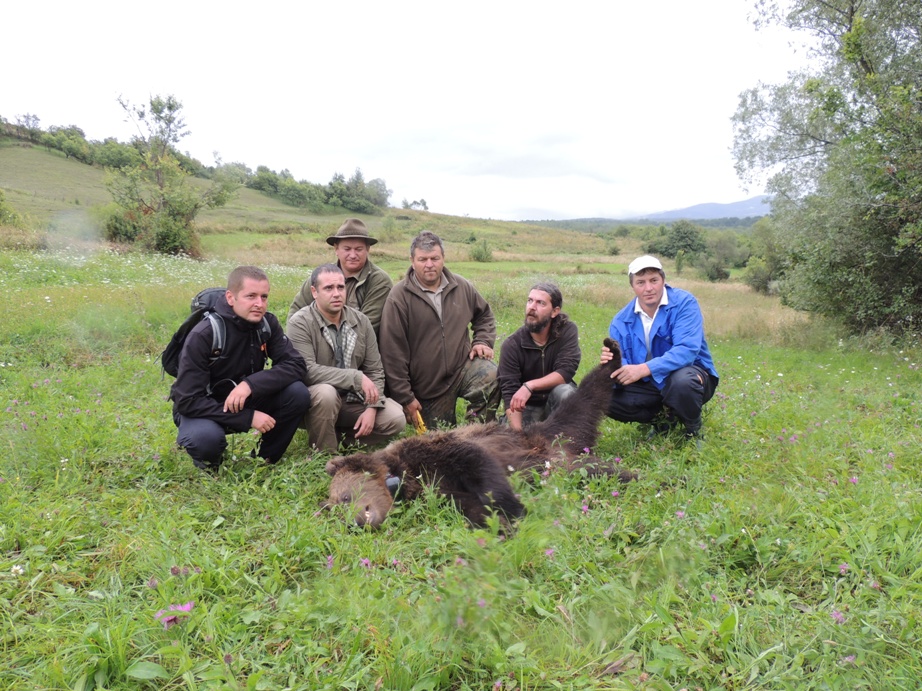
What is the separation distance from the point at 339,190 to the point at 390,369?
6779 centimetres

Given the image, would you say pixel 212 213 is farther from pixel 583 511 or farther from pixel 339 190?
pixel 583 511

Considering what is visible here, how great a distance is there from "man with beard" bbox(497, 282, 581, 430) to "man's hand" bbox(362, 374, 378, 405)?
131cm

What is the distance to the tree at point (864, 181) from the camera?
8828 mm

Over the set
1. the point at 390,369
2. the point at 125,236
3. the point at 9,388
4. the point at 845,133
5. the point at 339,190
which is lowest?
the point at 9,388

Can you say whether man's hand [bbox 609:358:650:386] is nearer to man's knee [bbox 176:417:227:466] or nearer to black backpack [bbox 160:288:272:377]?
black backpack [bbox 160:288:272:377]

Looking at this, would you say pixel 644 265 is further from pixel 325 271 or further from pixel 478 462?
pixel 325 271

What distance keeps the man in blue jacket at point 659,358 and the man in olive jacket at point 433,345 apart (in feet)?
4.63

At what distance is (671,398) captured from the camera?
467cm

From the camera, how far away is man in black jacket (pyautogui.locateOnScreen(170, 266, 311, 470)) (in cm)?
398

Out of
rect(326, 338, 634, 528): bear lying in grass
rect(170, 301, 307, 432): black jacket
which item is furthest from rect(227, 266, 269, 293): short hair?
rect(326, 338, 634, 528): bear lying in grass

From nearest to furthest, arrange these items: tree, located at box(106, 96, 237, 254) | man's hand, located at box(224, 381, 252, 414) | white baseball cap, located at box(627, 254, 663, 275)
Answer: man's hand, located at box(224, 381, 252, 414) → white baseball cap, located at box(627, 254, 663, 275) → tree, located at box(106, 96, 237, 254)

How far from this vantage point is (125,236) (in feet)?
92.0

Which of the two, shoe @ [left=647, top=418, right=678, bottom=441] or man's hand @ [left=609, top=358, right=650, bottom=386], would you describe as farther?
shoe @ [left=647, top=418, right=678, bottom=441]

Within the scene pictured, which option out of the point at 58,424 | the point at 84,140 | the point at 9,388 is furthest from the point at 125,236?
the point at 84,140
